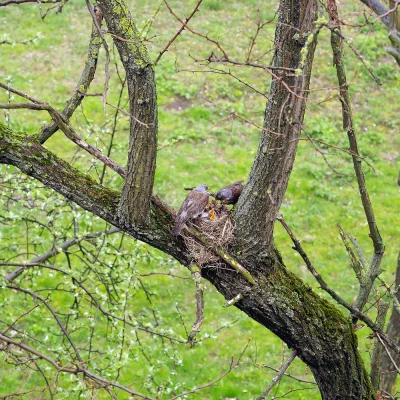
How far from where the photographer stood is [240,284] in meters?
3.95

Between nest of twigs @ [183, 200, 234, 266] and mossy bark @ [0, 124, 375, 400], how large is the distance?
0.19 ft

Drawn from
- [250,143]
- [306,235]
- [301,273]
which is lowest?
[301,273]

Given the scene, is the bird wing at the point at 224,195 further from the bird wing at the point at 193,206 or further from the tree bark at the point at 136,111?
the tree bark at the point at 136,111

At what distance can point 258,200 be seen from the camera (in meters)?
3.92

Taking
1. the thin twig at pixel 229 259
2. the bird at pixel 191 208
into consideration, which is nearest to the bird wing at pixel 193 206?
the bird at pixel 191 208

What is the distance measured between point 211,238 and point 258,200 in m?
0.36

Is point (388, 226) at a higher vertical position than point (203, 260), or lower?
higher

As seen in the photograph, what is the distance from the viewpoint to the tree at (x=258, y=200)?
11.7 ft

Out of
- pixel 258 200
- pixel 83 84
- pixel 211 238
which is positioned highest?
pixel 83 84

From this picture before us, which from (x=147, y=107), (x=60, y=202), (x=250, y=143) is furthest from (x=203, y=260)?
(x=250, y=143)

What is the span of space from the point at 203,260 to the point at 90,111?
332 inches

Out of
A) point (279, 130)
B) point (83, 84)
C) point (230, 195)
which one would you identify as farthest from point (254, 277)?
point (83, 84)

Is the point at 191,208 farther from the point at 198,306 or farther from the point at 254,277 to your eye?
the point at 198,306

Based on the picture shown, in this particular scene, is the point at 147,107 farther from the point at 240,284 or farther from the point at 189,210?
the point at 240,284
